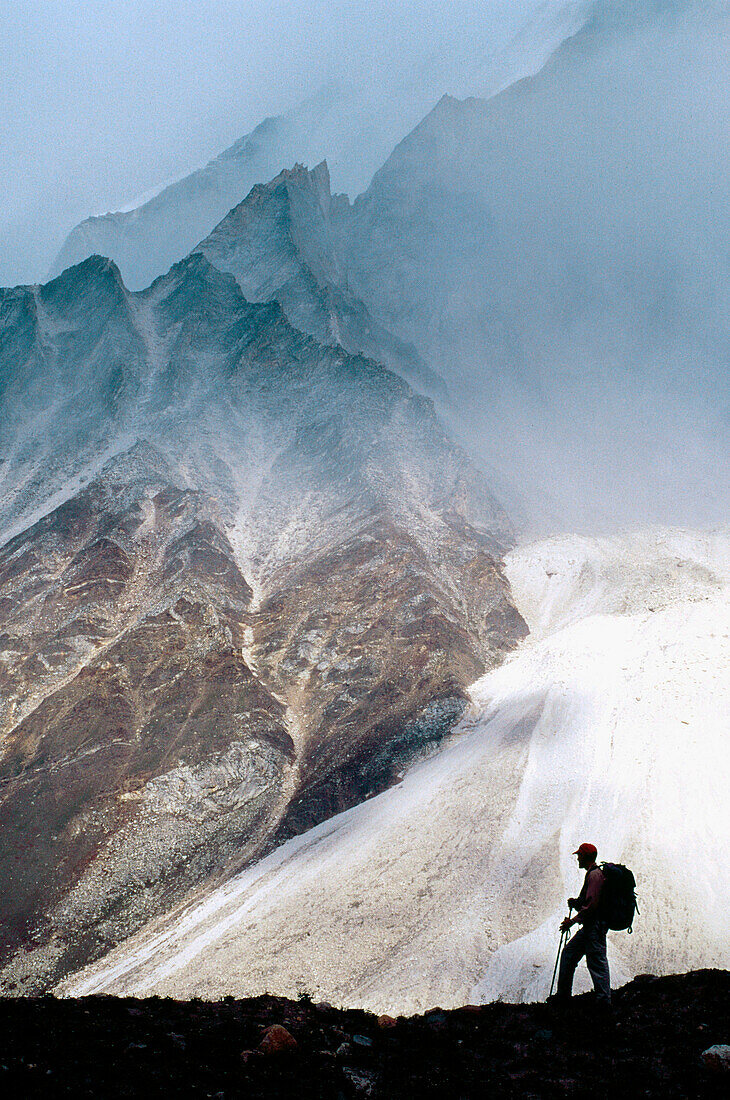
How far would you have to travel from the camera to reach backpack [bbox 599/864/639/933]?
1060 centimetres

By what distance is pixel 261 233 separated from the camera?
13562 centimetres

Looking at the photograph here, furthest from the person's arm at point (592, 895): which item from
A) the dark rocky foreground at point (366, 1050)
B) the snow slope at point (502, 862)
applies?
the snow slope at point (502, 862)

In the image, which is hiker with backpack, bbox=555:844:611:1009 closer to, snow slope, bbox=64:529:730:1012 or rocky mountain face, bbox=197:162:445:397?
snow slope, bbox=64:529:730:1012

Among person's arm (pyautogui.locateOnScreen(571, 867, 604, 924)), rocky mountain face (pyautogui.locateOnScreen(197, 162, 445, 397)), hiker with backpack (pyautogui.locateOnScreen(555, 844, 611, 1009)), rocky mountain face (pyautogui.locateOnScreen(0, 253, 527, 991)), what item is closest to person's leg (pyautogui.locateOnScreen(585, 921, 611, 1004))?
hiker with backpack (pyautogui.locateOnScreen(555, 844, 611, 1009))

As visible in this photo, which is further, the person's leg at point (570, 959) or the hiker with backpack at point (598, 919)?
the person's leg at point (570, 959)

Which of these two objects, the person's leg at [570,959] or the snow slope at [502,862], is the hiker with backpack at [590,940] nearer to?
the person's leg at [570,959]

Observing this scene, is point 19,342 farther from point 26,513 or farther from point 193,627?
point 193,627

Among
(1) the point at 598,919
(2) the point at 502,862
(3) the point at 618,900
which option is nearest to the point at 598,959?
(1) the point at 598,919

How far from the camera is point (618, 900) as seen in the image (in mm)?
10656

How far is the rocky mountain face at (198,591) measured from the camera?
38969 mm

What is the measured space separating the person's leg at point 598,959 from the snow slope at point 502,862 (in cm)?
917

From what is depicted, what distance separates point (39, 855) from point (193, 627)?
25.0 metres

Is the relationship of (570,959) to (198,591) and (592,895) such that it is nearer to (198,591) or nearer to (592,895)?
(592,895)

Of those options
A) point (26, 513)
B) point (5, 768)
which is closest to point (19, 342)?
point (26, 513)
